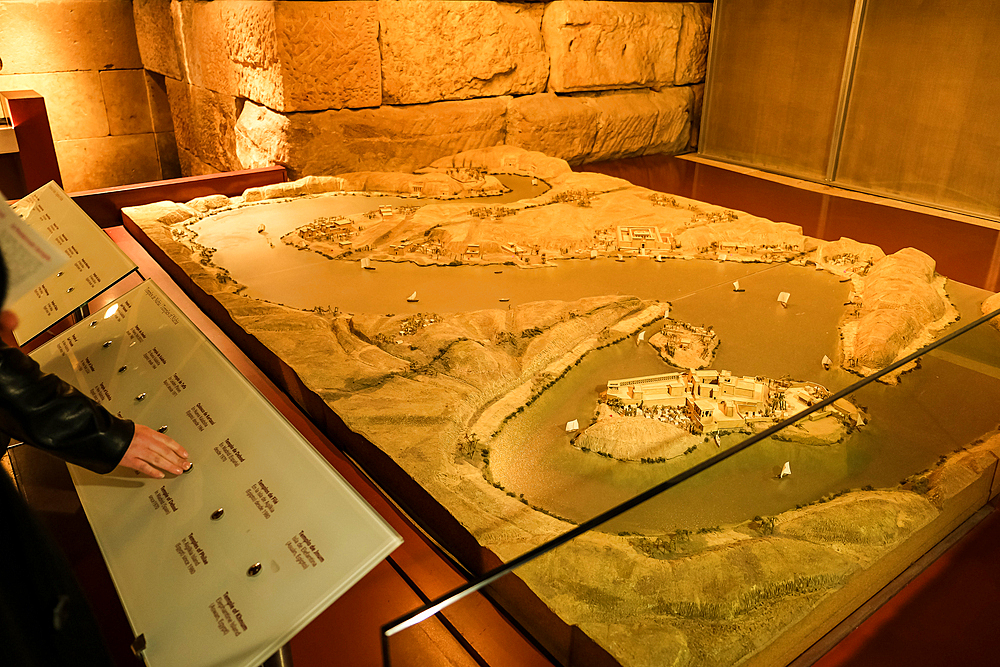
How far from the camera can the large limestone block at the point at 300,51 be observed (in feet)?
16.2

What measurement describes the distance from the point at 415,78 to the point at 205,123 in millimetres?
2054

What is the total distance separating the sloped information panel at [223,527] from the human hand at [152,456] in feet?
0.08

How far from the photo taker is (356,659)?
1.60 metres

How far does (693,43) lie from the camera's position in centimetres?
696

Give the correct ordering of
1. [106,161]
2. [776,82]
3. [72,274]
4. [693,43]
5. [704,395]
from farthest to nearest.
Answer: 1. [106,161]
2. [693,43]
3. [776,82]
4. [704,395]
5. [72,274]

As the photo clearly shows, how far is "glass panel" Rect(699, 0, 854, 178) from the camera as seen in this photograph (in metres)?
5.98

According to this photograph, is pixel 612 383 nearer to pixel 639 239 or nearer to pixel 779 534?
pixel 779 534

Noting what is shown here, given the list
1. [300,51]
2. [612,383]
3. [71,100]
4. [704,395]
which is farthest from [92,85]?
[704,395]

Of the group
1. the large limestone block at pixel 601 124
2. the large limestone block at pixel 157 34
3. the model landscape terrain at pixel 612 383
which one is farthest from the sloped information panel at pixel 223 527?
the large limestone block at pixel 157 34

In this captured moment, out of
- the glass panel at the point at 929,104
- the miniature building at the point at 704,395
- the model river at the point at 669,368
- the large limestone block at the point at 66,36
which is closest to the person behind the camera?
the model river at the point at 669,368

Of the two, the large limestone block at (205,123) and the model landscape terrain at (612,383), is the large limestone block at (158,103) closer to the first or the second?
the large limestone block at (205,123)

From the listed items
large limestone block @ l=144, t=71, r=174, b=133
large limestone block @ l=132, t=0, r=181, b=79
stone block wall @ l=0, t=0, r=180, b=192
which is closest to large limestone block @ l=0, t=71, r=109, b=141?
stone block wall @ l=0, t=0, r=180, b=192

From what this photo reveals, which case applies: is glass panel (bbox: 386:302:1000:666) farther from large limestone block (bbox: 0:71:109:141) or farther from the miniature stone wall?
large limestone block (bbox: 0:71:109:141)

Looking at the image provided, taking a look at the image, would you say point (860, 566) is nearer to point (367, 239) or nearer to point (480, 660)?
point (480, 660)
